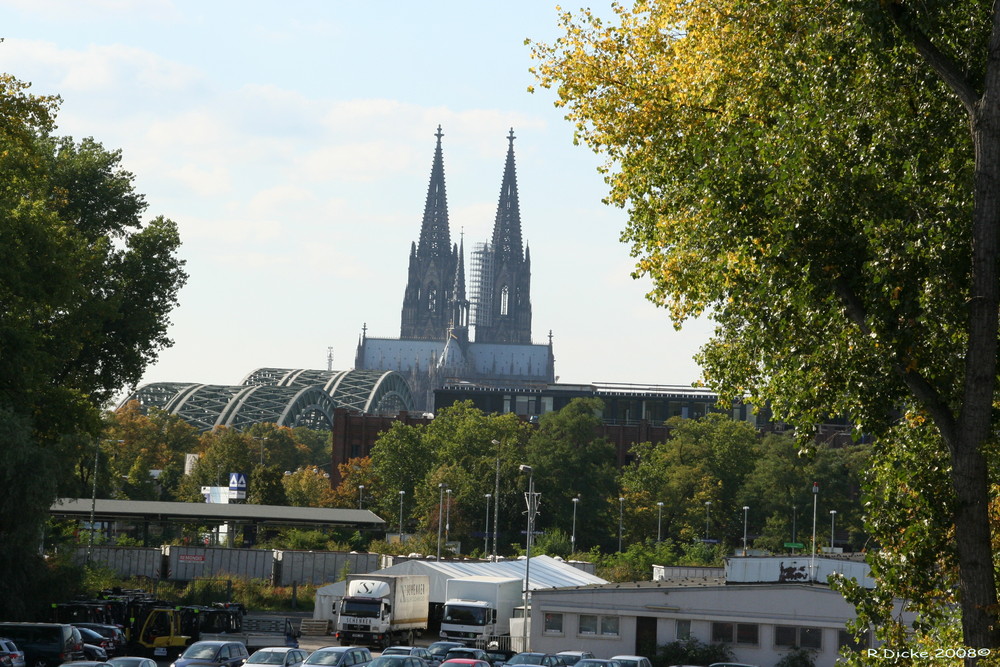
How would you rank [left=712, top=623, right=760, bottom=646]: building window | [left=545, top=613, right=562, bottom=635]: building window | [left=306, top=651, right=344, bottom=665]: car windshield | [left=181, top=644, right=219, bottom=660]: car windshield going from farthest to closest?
[left=545, top=613, right=562, bottom=635]: building window, [left=712, top=623, right=760, bottom=646]: building window, [left=181, top=644, right=219, bottom=660]: car windshield, [left=306, top=651, right=344, bottom=665]: car windshield

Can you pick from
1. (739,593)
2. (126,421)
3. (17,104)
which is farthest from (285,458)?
(17,104)

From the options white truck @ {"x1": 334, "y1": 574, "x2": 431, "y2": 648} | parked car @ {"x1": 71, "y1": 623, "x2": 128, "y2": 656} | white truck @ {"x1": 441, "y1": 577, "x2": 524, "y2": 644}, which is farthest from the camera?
white truck @ {"x1": 441, "y1": 577, "x2": 524, "y2": 644}

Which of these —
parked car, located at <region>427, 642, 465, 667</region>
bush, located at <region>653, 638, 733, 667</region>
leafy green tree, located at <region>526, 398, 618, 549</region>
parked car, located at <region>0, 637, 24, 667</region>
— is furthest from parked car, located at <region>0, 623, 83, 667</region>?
leafy green tree, located at <region>526, 398, 618, 549</region>

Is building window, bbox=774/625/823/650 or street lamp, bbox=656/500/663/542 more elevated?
street lamp, bbox=656/500/663/542

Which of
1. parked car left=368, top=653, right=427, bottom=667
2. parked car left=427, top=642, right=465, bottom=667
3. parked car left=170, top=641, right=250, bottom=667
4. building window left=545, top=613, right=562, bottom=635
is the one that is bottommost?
parked car left=427, top=642, right=465, bottom=667

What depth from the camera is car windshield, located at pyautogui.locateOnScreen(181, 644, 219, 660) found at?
33.9 meters

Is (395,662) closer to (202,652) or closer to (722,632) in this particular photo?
(202,652)

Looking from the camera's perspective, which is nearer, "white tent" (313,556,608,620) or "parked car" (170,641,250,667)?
"parked car" (170,641,250,667)

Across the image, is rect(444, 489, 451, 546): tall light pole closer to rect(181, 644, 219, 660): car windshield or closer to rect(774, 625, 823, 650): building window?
rect(774, 625, 823, 650): building window

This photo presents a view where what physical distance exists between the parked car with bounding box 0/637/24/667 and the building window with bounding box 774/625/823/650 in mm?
23530

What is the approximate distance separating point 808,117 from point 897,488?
455 cm

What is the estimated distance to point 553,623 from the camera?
158 feet

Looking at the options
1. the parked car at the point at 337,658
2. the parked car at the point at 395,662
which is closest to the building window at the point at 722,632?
the parked car at the point at 395,662

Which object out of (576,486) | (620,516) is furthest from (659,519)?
(576,486)
